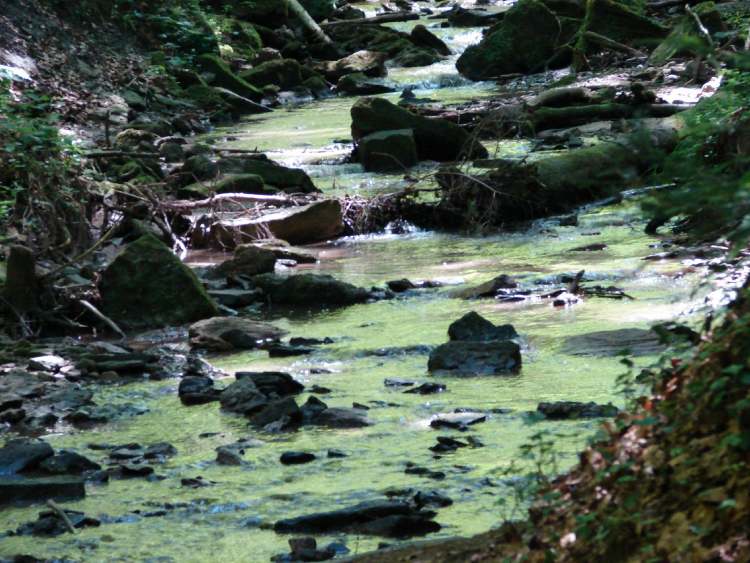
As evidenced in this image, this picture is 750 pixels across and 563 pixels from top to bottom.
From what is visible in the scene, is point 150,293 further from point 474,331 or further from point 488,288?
point 474,331

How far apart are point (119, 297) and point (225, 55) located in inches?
705

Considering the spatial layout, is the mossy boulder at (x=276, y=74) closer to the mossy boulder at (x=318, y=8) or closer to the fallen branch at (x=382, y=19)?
the fallen branch at (x=382, y=19)

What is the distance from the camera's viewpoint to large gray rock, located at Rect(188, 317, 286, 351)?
8680 millimetres

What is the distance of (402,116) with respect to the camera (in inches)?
631

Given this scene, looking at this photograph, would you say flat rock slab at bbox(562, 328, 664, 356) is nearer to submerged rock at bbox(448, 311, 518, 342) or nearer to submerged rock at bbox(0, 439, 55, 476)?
submerged rock at bbox(448, 311, 518, 342)

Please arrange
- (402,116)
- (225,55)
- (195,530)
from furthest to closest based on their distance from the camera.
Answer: (225,55), (402,116), (195,530)

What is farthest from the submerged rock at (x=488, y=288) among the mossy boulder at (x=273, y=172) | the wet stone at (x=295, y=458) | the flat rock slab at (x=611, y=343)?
the mossy boulder at (x=273, y=172)

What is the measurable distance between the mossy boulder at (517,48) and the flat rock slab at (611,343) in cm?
1821

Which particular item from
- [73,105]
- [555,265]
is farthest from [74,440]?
[73,105]

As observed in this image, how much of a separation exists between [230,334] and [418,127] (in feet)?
25.2

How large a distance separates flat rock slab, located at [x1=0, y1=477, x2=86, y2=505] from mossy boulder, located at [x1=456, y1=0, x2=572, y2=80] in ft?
68.4

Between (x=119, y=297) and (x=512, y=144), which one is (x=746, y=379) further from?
(x=512, y=144)

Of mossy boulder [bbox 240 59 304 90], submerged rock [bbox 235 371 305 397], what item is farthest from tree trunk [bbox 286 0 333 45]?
submerged rock [bbox 235 371 305 397]

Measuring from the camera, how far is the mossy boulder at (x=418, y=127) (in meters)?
15.8
